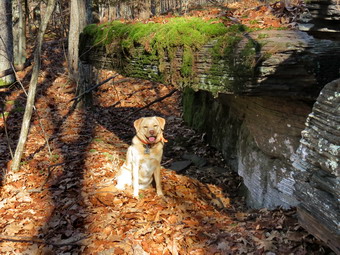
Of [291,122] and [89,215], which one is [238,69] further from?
[89,215]

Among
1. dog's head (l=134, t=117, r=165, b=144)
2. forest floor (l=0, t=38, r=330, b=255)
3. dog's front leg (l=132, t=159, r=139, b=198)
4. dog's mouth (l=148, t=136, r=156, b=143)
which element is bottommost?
forest floor (l=0, t=38, r=330, b=255)

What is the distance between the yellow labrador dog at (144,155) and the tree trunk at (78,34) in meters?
6.74

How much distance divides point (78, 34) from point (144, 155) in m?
7.81

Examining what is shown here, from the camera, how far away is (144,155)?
19.4ft

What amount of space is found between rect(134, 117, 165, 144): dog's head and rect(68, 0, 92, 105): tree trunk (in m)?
6.80

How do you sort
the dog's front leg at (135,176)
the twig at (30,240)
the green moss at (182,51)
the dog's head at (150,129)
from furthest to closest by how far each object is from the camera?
1. the dog's front leg at (135,176)
2. the dog's head at (150,129)
3. the twig at (30,240)
4. the green moss at (182,51)

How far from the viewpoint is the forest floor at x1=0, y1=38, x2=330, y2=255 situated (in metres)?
4.39

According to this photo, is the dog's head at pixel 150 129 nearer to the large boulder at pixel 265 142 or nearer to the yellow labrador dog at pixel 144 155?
the yellow labrador dog at pixel 144 155

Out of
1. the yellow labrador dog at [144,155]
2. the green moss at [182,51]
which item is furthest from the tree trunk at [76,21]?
the yellow labrador dog at [144,155]

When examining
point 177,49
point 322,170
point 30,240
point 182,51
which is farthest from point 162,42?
point 30,240

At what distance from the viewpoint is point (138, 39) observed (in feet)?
19.9

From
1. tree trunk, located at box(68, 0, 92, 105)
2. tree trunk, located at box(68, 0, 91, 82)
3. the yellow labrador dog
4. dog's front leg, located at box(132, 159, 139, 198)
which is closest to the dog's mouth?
the yellow labrador dog

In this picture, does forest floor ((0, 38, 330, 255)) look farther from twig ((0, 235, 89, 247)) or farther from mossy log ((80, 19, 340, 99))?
mossy log ((80, 19, 340, 99))

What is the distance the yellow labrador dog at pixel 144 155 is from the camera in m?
5.76
